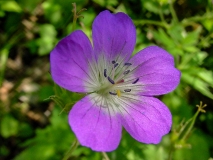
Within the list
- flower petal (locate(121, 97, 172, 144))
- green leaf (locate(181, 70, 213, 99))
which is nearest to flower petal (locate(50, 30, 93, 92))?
flower petal (locate(121, 97, 172, 144))

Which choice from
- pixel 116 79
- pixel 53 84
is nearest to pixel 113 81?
pixel 116 79

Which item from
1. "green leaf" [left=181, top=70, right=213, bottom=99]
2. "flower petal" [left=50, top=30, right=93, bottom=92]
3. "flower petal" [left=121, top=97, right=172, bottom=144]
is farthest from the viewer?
"green leaf" [left=181, top=70, right=213, bottom=99]

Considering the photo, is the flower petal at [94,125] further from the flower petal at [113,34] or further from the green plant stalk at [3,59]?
the green plant stalk at [3,59]

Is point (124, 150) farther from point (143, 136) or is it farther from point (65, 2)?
point (65, 2)

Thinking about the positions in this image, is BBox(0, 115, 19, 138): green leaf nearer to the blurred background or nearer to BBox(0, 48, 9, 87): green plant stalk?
the blurred background

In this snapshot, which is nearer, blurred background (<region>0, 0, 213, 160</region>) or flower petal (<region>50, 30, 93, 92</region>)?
flower petal (<region>50, 30, 93, 92</region>)

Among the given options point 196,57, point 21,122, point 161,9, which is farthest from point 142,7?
point 21,122
